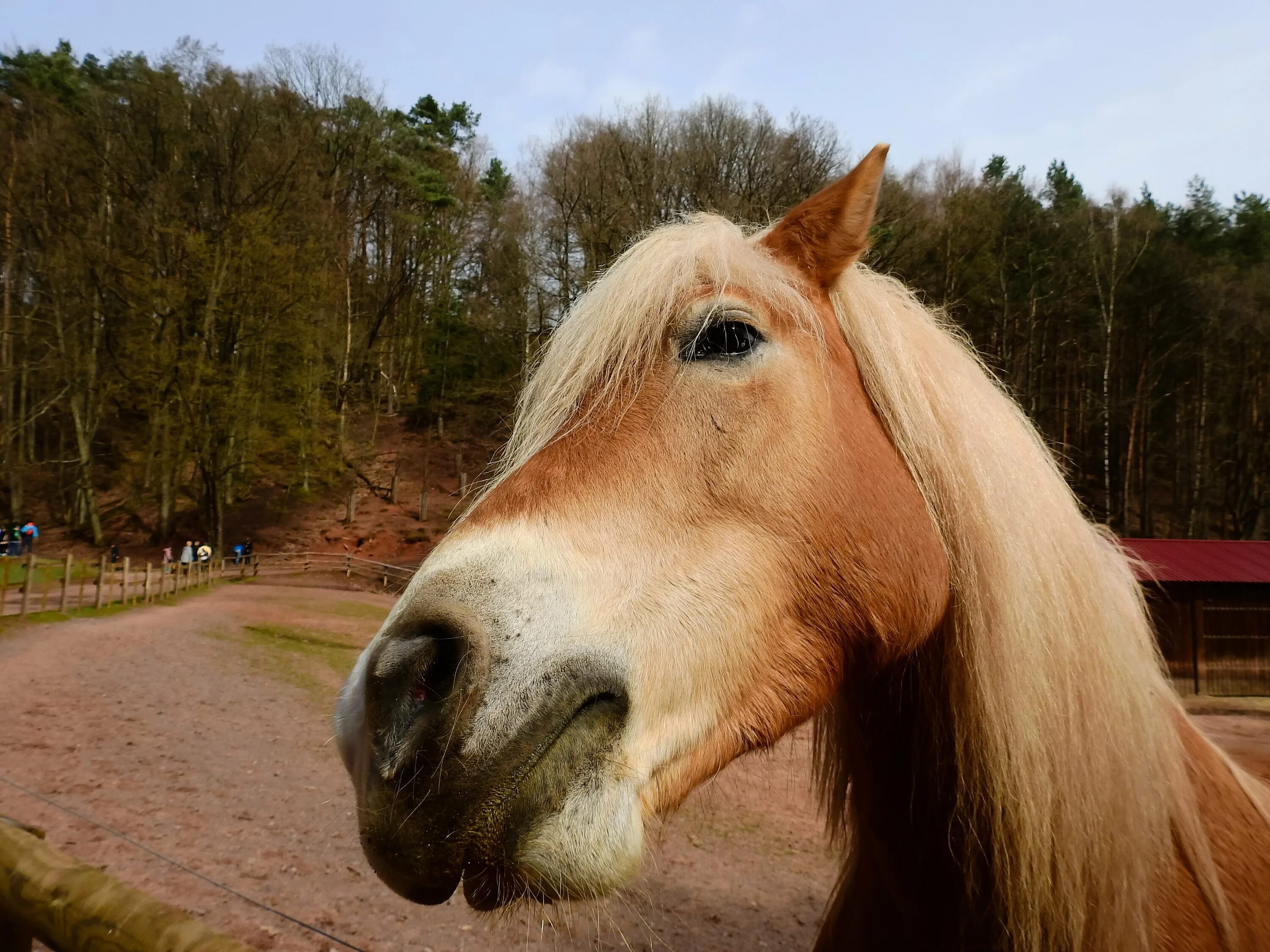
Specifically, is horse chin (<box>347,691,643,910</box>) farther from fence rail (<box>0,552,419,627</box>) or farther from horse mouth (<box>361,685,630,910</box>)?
fence rail (<box>0,552,419,627</box>)

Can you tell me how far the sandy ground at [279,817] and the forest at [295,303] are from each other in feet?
44.3

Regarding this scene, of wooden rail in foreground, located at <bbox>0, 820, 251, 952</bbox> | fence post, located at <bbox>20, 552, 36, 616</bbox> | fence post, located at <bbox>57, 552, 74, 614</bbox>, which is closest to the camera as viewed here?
wooden rail in foreground, located at <bbox>0, 820, 251, 952</bbox>

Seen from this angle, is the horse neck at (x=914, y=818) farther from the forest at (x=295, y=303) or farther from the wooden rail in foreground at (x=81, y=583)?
the forest at (x=295, y=303)

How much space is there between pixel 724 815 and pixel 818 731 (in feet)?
19.0

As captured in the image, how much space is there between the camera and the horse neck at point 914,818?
1.58m

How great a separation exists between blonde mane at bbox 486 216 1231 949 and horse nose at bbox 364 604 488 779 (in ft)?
1.77

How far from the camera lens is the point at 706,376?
1.54m

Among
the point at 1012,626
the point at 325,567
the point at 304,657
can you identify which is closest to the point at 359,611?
the point at 304,657

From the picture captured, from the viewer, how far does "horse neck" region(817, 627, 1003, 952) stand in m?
1.58

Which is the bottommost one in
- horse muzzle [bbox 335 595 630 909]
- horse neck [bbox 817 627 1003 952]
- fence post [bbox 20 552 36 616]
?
fence post [bbox 20 552 36 616]

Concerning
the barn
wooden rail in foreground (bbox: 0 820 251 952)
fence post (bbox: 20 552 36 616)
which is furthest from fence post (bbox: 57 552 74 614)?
the barn

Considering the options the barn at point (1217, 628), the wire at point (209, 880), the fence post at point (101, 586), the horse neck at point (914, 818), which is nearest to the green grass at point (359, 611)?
the fence post at point (101, 586)

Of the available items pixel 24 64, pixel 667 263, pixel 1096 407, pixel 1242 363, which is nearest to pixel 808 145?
pixel 1096 407

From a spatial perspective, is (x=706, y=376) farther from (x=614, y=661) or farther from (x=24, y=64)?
(x=24, y=64)
